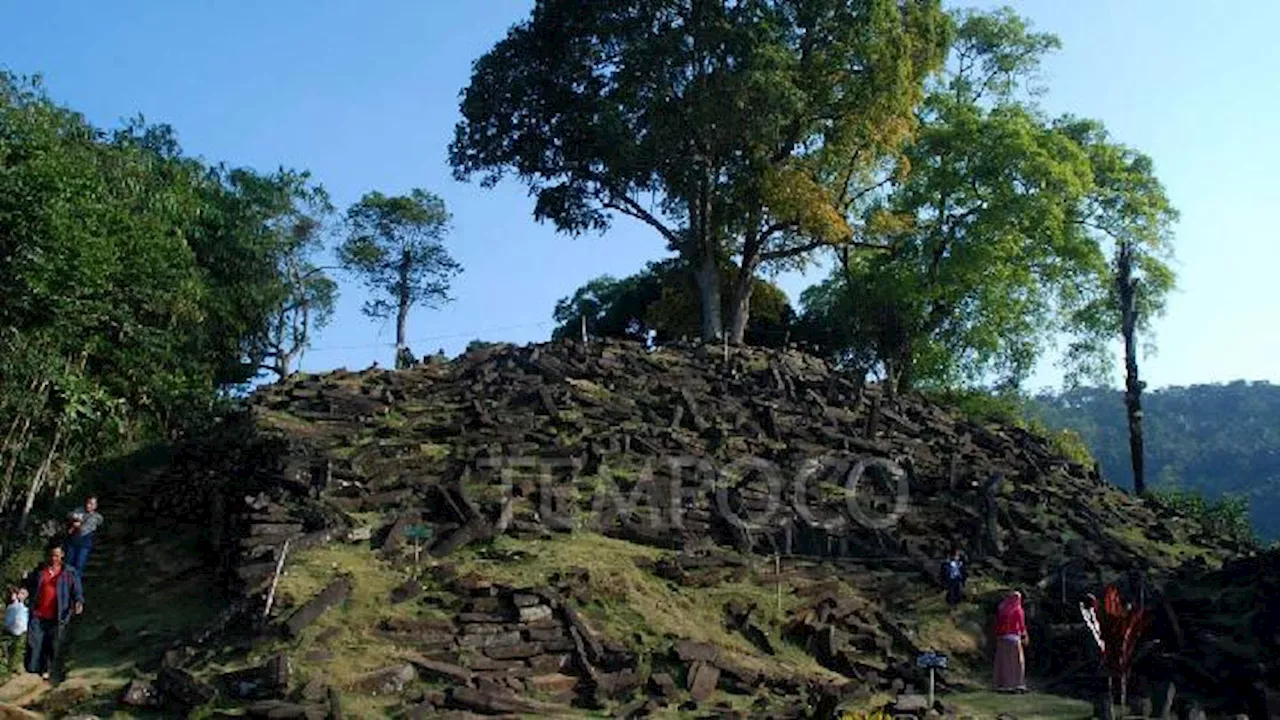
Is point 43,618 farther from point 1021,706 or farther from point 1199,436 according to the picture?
point 1199,436

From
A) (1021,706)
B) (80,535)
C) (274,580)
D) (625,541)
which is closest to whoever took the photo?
(274,580)

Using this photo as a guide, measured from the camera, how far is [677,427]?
22.9 meters

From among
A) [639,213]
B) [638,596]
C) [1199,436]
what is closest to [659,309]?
[639,213]

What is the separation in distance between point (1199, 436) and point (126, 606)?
113 meters

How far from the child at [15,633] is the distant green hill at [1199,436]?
67.8m

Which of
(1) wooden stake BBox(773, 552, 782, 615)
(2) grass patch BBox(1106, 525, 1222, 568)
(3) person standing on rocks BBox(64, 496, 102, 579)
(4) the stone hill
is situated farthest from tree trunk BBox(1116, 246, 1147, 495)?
(3) person standing on rocks BBox(64, 496, 102, 579)

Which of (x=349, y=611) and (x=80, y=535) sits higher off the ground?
(x=80, y=535)

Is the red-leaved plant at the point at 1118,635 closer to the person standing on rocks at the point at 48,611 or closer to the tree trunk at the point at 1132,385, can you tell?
the person standing on rocks at the point at 48,611

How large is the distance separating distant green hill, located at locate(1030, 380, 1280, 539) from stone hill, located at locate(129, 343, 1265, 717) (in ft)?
178

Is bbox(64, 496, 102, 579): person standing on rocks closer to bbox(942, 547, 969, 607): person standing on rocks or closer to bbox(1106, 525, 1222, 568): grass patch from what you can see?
bbox(942, 547, 969, 607): person standing on rocks

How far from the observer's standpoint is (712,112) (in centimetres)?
3081

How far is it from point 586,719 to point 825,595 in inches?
222

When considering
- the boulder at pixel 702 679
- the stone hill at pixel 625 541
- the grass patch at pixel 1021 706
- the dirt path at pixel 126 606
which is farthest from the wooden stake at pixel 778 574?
the dirt path at pixel 126 606

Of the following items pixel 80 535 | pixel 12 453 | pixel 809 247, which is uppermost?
pixel 809 247
